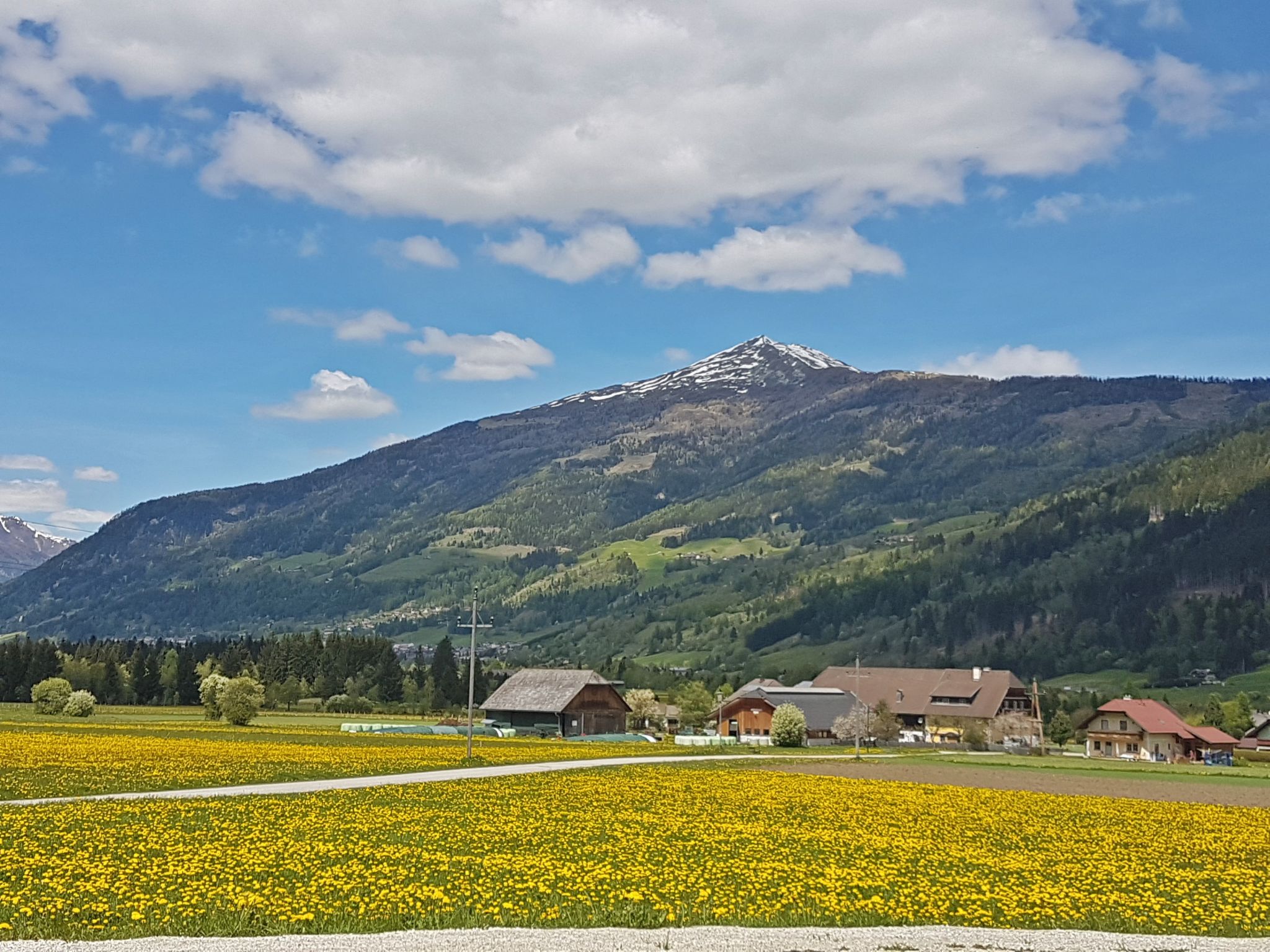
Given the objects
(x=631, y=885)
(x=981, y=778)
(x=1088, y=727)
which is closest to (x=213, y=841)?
(x=631, y=885)

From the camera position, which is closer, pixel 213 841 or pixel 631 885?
pixel 631 885

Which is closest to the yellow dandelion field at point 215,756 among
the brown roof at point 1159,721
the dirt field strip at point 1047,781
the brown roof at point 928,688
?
the dirt field strip at point 1047,781

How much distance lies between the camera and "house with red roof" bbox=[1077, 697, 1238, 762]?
14375 centimetres

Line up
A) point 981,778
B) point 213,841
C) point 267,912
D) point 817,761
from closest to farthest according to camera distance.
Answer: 1. point 267,912
2. point 213,841
3. point 981,778
4. point 817,761

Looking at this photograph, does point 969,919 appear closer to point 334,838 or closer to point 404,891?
point 404,891

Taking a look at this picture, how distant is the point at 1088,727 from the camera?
156m

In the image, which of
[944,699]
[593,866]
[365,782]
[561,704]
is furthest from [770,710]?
[593,866]

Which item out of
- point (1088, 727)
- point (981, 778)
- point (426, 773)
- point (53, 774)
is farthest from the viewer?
point (1088, 727)

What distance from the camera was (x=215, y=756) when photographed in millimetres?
65938

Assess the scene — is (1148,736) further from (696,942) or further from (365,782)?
(696,942)

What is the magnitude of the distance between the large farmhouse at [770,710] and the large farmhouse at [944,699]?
10.8 m

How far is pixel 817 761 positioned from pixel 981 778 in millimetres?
20220

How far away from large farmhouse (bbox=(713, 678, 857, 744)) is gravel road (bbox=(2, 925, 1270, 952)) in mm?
129942

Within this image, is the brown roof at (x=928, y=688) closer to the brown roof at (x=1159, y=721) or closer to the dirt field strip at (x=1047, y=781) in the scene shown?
the brown roof at (x=1159, y=721)
